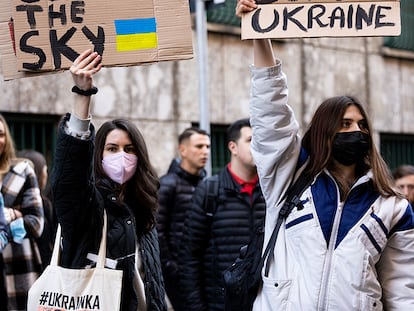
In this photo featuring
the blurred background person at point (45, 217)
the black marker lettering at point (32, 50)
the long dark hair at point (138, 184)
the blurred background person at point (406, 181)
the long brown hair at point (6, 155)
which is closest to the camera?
the black marker lettering at point (32, 50)

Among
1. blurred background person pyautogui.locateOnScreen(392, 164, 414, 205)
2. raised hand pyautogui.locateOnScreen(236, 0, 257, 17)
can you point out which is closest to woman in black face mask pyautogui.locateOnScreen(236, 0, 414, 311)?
raised hand pyautogui.locateOnScreen(236, 0, 257, 17)

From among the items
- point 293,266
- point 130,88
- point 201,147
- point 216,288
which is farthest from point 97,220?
point 130,88

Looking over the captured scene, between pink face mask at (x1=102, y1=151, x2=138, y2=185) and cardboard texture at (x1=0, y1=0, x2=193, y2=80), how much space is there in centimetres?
53

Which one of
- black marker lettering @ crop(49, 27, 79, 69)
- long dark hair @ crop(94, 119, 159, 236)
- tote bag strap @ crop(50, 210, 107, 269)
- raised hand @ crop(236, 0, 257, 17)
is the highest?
raised hand @ crop(236, 0, 257, 17)

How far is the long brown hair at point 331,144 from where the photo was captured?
4113 millimetres

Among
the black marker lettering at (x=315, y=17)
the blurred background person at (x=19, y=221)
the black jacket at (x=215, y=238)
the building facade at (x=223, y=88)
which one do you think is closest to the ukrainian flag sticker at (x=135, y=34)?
the black marker lettering at (x=315, y=17)

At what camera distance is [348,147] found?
13.6 ft

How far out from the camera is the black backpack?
400cm

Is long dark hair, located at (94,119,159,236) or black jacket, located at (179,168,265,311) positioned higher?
long dark hair, located at (94,119,159,236)

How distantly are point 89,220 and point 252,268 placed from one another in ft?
2.50

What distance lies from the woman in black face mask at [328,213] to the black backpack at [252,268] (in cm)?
3

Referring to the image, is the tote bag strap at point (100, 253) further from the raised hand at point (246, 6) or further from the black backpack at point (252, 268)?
the raised hand at point (246, 6)

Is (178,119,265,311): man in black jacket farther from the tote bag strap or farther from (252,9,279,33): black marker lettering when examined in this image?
(252,9,279,33): black marker lettering

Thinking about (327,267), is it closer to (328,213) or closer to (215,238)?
(328,213)
